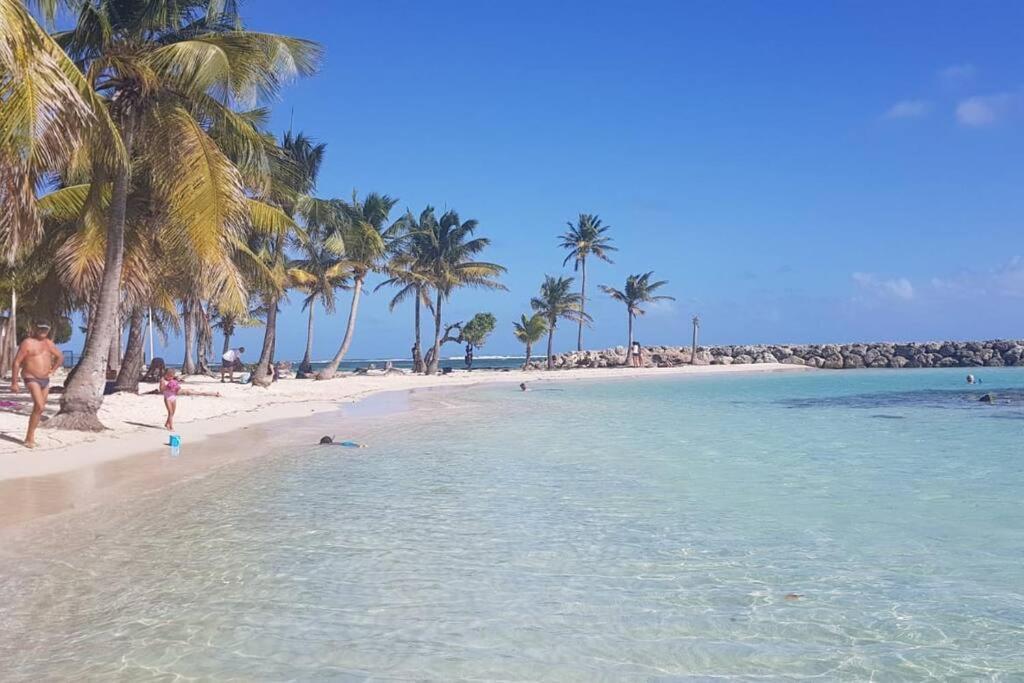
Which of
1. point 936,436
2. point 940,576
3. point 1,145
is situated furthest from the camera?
point 936,436

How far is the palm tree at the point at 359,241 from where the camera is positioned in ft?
106

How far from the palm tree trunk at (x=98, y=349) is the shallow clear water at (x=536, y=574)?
3963 millimetres

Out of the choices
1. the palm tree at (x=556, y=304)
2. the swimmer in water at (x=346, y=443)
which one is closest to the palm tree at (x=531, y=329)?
the palm tree at (x=556, y=304)

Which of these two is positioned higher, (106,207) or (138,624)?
(106,207)

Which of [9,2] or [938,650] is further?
[9,2]

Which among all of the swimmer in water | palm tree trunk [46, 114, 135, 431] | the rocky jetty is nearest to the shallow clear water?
the swimmer in water

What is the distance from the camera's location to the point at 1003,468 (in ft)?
36.7

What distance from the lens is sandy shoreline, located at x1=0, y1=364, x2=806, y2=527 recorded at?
337 inches

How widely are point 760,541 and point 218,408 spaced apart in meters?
15.8

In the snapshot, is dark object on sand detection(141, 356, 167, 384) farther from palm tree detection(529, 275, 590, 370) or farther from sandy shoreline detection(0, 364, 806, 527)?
palm tree detection(529, 275, 590, 370)

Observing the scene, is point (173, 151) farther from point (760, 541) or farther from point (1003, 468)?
point (1003, 468)

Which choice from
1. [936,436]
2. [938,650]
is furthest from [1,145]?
[936,436]

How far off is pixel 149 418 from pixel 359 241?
1829 cm

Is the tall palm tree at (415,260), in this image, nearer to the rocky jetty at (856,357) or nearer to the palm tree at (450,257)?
the palm tree at (450,257)
